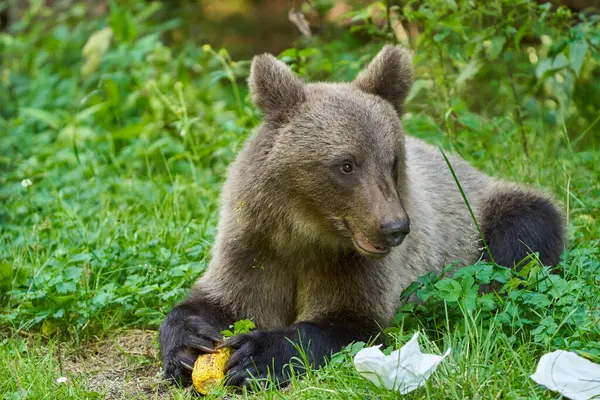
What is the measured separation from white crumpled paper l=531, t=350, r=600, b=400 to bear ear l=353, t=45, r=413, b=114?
1851mm

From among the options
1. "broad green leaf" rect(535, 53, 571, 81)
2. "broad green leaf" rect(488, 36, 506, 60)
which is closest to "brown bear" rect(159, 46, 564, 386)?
"broad green leaf" rect(488, 36, 506, 60)

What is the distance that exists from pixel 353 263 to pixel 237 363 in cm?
87

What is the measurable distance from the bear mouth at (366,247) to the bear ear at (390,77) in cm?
96

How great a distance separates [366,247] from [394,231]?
0.21m

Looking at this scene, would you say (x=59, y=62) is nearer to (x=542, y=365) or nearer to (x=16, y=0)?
(x=16, y=0)

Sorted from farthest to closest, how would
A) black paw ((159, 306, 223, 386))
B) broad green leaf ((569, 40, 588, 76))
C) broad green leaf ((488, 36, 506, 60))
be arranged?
broad green leaf ((488, 36, 506, 60)), broad green leaf ((569, 40, 588, 76)), black paw ((159, 306, 223, 386))

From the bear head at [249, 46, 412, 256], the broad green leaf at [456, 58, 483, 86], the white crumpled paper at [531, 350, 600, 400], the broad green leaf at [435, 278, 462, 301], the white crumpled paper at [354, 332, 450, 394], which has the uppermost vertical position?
the bear head at [249, 46, 412, 256]

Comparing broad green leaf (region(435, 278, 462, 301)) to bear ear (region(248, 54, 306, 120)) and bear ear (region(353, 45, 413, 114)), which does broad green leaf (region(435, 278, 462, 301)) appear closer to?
bear ear (region(353, 45, 413, 114))

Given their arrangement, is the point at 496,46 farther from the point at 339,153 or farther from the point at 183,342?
the point at 183,342

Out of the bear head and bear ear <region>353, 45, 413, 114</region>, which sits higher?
bear ear <region>353, 45, 413, 114</region>

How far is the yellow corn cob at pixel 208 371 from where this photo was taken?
4.41m

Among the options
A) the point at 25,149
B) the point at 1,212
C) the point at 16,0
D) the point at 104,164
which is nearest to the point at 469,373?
the point at 1,212

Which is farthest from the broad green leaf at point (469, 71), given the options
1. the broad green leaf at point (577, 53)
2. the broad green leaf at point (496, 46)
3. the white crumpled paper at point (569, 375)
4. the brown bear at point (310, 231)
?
the white crumpled paper at point (569, 375)

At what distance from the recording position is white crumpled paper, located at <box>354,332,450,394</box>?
3.55m
